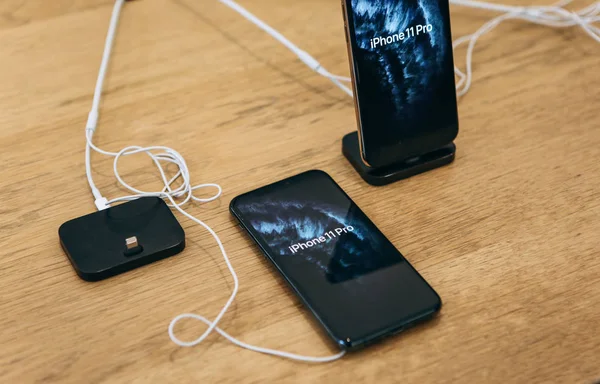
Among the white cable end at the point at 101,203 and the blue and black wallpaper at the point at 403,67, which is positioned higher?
the blue and black wallpaper at the point at 403,67

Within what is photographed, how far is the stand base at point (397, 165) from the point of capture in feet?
2.48

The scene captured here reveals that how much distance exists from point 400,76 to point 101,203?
34cm

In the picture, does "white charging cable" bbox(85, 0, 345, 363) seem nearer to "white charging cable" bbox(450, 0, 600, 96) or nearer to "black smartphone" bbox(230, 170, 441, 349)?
"black smartphone" bbox(230, 170, 441, 349)

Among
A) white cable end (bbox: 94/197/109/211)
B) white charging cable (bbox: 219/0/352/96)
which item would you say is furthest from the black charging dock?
white charging cable (bbox: 219/0/352/96)

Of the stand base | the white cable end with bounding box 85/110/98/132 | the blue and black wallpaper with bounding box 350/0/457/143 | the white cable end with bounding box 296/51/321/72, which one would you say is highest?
the blue and black wallpaper with bounding box 350/0/457/143

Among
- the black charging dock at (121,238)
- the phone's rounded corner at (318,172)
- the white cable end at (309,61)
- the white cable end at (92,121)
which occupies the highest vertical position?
the white cable end at (92,121)

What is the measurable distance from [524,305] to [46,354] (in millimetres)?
→ 415

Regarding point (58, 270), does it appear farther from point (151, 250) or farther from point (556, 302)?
point (556, 302)

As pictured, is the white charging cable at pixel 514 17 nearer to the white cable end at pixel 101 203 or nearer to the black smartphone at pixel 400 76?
the black smartphone at pixel 400 76

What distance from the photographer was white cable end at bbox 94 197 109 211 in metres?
0.73

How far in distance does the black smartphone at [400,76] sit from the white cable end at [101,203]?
0.27 meters

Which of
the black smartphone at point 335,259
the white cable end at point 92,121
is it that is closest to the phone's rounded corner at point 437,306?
the black smartphone at point 335,259

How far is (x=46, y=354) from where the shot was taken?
0.60 m

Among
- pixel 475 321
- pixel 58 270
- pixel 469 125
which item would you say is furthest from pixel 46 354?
pixel 469 125
